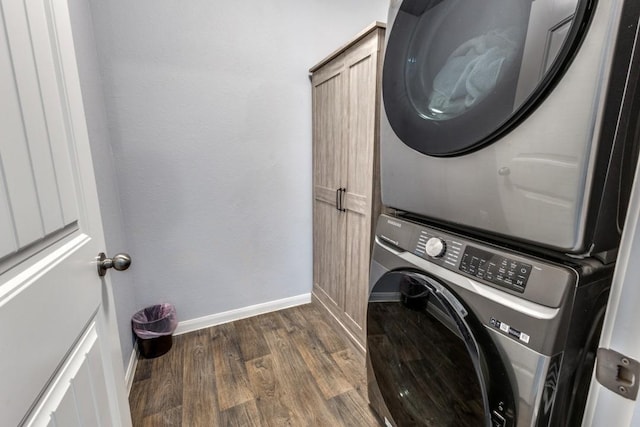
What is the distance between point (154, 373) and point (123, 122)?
4.68 ft

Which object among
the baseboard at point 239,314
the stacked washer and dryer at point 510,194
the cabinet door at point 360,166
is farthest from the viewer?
the baseboard at point 239,314

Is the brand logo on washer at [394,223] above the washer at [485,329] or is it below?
above

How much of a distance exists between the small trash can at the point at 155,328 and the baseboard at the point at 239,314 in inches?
4.6

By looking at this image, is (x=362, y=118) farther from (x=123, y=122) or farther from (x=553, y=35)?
(x=123, y=122)

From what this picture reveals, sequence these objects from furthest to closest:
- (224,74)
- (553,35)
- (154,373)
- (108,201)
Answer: (224,74)
(154,373)
(108,201)
(553,35)

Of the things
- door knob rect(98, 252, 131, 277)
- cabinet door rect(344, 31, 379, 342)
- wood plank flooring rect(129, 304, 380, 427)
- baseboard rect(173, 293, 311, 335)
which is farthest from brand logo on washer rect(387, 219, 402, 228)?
baseboard rect(173, 293, 311, 335)

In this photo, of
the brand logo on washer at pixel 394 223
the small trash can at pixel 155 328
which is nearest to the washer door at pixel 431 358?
the brand logo on washer at pixel 394 223

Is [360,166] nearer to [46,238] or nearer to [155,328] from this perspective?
[46,238]

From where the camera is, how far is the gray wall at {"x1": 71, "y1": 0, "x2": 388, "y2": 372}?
154 centimetres

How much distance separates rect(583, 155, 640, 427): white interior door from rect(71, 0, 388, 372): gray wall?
171cm

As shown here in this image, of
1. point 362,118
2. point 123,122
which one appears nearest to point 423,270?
point 362,118

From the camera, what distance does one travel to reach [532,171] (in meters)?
0.56

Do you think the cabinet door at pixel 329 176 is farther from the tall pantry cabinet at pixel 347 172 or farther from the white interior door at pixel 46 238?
the white interior door at pixel 46 238

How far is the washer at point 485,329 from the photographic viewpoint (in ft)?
1.75
